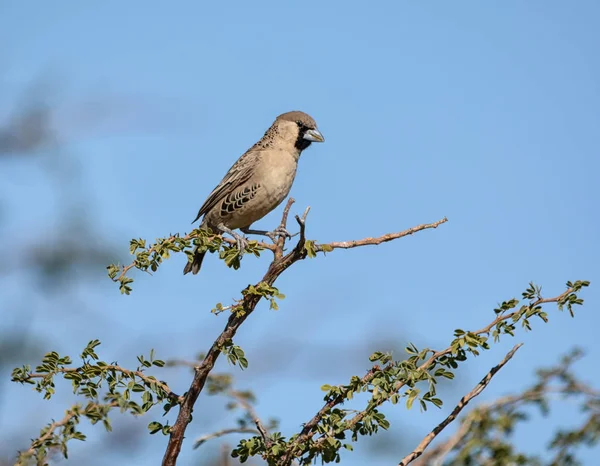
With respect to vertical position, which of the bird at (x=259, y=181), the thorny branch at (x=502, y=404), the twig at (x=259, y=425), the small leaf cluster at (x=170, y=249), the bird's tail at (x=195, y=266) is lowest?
the thorny branch at (x=502, y=404)

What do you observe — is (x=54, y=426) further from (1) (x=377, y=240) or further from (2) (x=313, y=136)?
(2) (x=313, y=136)

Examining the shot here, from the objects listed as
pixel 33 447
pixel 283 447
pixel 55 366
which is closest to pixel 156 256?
pixel 55 366

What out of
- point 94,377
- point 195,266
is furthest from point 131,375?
point 195,266

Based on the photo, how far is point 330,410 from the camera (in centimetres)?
346

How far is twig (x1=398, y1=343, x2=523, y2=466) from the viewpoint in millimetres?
3084

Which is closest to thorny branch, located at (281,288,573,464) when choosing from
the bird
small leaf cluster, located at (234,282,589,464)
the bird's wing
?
small leaf cluster, located at (234,282,589,464)

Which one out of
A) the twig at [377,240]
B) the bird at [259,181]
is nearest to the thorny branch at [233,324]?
the twig at [377,240]

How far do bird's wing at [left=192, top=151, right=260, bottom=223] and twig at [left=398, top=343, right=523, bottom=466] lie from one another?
4511 mm

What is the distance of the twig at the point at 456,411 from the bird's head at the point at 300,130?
15.6 ft

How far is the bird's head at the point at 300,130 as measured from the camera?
7.84 meters

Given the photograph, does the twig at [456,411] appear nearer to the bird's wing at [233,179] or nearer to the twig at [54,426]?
the twig at [54,426]

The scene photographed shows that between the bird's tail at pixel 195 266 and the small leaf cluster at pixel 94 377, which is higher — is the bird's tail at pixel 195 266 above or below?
above

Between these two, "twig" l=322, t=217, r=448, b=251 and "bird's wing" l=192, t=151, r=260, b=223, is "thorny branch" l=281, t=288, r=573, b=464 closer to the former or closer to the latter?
"twig" l=322, t=217, r=448, b=251

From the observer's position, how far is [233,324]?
12.5ft
